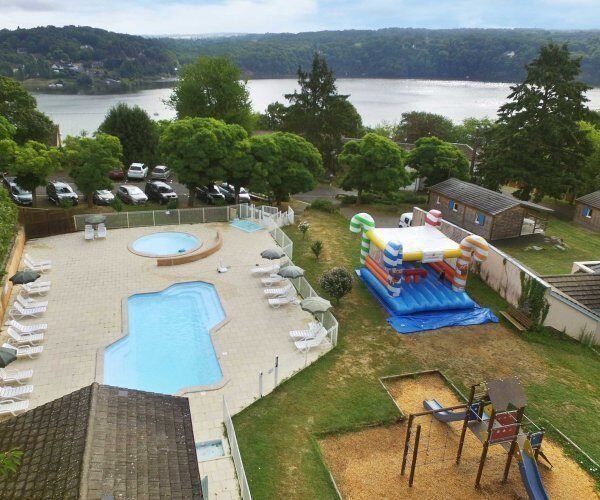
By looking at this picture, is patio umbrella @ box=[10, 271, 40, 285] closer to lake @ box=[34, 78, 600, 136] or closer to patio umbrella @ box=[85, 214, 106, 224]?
patio umbrella @ box=[85, 214, 106, 224]

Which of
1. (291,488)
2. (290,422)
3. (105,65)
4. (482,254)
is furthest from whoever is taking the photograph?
(105,65)

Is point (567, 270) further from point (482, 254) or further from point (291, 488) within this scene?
point (291, 488)

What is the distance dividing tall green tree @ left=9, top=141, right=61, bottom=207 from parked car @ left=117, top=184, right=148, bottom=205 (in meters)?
5.16

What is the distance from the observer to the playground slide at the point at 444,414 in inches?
478

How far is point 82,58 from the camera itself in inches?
5891

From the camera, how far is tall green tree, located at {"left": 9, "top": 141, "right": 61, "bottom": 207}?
86.7 ft

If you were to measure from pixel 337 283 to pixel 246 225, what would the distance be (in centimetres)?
1131

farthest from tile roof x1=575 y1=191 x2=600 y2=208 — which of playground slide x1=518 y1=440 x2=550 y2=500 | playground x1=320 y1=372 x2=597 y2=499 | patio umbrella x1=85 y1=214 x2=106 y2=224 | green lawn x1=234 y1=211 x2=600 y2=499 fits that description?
patio umbrella x1=85 y1=214 x2=106 y2=224

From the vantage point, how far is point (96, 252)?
23453 mm

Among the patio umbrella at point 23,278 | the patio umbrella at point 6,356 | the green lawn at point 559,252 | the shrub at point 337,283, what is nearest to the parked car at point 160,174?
the patio umbrella at point 23,278

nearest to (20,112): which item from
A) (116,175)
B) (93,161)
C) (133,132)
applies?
(116,175)

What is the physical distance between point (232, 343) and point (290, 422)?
4.48 meters

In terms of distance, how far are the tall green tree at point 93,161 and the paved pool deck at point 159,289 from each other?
426 centimetres

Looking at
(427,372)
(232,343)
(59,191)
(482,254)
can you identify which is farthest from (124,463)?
(59,191)
